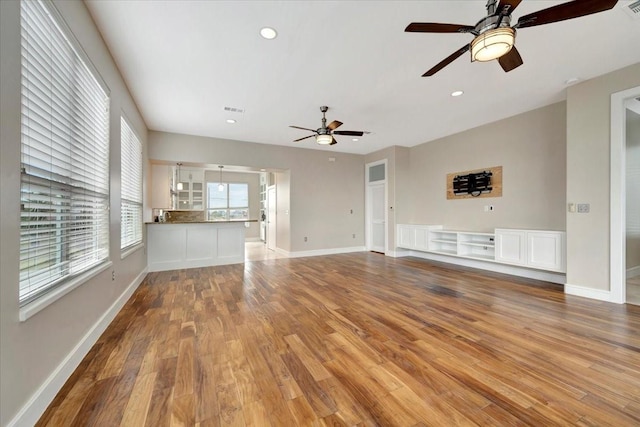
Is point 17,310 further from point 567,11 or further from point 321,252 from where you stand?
point 321,252

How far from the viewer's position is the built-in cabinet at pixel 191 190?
30.7 feet

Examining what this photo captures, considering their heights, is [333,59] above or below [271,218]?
above

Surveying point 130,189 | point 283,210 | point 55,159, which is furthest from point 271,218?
point 55,159

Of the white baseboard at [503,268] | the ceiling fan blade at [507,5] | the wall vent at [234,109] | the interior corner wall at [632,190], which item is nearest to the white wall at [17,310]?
the wall vent at [234,109]

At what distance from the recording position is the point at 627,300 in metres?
3.28

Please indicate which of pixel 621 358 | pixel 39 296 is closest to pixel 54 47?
pixel 39 296

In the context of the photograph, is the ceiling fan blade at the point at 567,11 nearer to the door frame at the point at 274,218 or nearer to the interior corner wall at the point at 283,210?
the interior corner wall at the point at 283,210

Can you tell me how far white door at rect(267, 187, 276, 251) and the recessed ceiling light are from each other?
5.45 metres

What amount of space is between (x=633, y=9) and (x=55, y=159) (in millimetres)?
4791

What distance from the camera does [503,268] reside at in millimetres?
4910

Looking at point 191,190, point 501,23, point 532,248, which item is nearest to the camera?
point 501,23

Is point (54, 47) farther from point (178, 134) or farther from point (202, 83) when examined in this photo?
point (178, 134)

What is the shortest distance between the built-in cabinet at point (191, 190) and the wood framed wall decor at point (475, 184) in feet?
27.5

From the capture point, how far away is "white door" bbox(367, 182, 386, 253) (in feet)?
23.7
